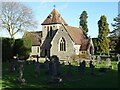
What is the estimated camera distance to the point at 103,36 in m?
66.8

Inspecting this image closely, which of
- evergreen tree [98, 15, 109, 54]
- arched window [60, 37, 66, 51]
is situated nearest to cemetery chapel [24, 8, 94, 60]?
arched window [60, 37, 66, 51]

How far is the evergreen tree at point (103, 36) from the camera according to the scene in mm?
65812

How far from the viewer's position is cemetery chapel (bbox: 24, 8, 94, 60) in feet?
180

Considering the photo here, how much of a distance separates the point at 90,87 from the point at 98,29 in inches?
2176

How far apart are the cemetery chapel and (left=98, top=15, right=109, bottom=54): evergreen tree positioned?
7506 millimetres

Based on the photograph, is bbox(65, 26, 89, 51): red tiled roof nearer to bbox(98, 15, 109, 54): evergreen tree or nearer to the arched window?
the arched window

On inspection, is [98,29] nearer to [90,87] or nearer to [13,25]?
[13,25]

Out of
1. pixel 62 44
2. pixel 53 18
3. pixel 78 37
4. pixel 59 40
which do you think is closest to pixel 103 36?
pixel 78 37

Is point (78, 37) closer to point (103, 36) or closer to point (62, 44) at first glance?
point (62, 44)

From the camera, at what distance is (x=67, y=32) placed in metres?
54.9

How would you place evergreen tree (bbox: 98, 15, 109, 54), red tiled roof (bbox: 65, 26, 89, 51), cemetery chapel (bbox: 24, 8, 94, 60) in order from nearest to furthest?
1. cemetery chapel (bbox: 24, 8, 94, 60)
2. red tiled roof (bbox: 65, 26, 89, 51)
3. evergreen tree (bbox: 98, 15, 109, 54)

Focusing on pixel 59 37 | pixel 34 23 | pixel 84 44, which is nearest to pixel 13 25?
pixel 34 23

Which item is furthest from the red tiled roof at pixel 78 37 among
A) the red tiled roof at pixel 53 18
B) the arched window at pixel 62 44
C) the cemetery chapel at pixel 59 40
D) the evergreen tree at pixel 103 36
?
the evergreen tree at pixel 103 36

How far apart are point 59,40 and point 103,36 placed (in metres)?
15.2
